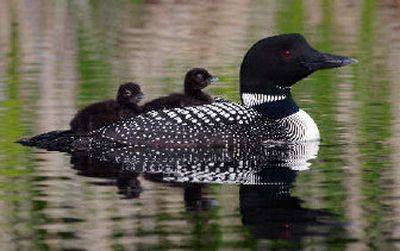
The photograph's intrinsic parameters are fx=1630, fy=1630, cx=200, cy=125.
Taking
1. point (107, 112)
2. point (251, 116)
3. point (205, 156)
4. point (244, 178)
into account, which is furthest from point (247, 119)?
point (244, 178)

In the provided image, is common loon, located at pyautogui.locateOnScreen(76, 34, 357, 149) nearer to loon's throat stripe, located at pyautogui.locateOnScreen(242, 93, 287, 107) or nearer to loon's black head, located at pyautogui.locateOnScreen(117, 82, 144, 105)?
loon's throat stripe, located at pyautogui.locateOnScreen(242, 93, 287, 107)

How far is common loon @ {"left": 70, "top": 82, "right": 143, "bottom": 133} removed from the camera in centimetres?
1001

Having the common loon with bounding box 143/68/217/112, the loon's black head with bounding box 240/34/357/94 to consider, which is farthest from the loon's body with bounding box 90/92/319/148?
the loon's black head with bounding box 240/34/357/94

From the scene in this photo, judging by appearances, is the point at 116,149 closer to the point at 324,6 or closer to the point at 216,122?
the point at 216,122

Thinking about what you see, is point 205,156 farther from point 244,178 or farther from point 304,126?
point 244,178

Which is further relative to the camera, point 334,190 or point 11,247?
point 334,190

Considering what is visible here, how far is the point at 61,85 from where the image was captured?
12633 mm

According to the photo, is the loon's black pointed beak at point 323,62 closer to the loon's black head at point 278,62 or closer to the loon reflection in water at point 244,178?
the loon's black head at point 278,62

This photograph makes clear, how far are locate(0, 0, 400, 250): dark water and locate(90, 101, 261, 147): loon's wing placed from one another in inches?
16.2

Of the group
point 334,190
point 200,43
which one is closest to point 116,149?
point 334,190

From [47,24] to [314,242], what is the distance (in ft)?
40.5

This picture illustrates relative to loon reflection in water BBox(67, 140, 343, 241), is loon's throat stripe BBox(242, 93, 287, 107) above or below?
above

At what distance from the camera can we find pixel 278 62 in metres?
10.4

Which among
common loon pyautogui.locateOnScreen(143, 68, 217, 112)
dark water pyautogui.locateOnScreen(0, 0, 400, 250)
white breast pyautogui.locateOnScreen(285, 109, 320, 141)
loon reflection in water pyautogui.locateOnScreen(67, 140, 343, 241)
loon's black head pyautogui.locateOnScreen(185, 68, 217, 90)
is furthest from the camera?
loon's black head pyautogui.locateOnScreen(185, 68, 217, 90)
